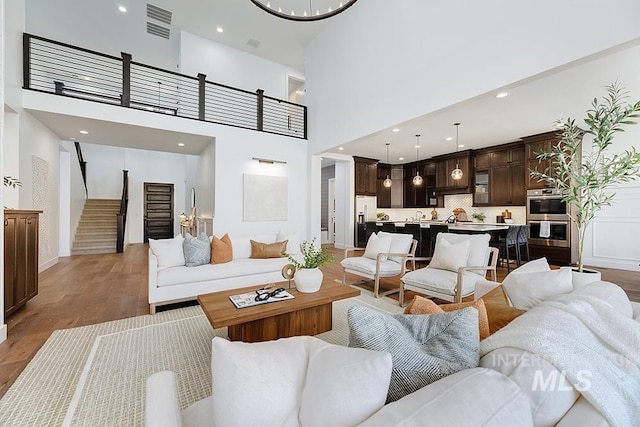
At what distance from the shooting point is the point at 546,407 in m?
0.73

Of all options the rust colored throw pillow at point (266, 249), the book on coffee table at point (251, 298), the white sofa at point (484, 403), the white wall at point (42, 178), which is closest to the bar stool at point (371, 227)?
the rust colored throw pillow at point (266, 249)

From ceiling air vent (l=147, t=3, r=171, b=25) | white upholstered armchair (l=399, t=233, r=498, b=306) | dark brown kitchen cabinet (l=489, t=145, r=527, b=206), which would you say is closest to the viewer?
white upholstered armchair (l=399, t=233, r=498, b=306)

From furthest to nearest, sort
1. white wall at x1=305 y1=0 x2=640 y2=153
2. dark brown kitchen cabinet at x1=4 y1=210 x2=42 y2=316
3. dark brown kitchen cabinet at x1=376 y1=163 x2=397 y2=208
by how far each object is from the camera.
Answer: dark brown kitchen cabinet at x1=376 y1=163 x2=397 y2=208 → dark brown kitchen cabinet at x1=4 y1=210 x2=42 y2=316 → white wall at x1=305 y1=0 x2=640 y2=153

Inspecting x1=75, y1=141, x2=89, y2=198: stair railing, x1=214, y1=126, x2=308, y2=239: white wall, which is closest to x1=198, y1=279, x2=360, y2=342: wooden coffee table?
x1=214, y1=126, x2=308, y2=239: white wall

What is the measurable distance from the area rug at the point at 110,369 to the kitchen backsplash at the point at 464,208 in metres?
6.41

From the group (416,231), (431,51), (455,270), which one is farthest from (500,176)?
(455,270)

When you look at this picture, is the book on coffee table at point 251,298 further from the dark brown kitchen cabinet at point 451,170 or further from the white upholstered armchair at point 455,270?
the dark brown kitchen cabinet at point 451,170

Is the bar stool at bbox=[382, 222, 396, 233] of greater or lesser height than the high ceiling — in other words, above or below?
below

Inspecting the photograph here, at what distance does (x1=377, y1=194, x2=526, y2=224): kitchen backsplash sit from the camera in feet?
22.9

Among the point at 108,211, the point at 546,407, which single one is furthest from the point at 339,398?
the point at 108,211

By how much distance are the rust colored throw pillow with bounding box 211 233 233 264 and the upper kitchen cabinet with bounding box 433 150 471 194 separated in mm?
6873

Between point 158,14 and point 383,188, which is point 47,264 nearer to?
point 158,14

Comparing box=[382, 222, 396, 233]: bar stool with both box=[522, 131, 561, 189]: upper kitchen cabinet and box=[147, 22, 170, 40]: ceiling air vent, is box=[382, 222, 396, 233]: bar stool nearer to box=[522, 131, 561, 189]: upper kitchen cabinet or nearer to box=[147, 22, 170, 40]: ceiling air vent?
box=[522, 131, 561, 189]: upper kitchen cabinet

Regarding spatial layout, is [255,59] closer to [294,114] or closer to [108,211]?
[294,114]
